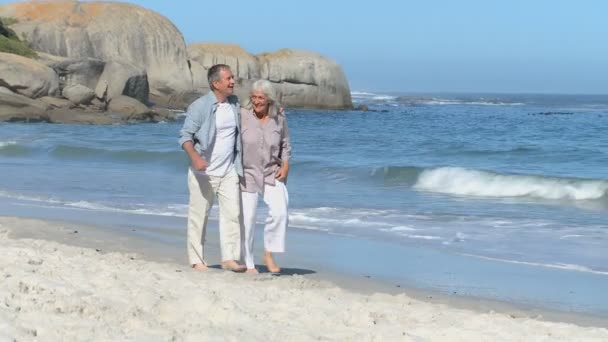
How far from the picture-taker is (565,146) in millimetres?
29484

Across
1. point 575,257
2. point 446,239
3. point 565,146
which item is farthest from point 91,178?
point 565,146

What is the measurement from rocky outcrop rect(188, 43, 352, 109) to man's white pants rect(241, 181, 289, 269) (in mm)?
46151

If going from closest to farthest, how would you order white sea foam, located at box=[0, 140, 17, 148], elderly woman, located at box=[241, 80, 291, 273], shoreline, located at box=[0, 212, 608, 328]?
1. shoreline, located at box=[0, 212, 608, 328]
2. elderly woman, located at box=[241, 80, 291, 273]
3. white sea foam, located at box=[0, 140, 17, 148]

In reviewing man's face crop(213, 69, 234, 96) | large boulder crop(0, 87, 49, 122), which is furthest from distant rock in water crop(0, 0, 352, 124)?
man's face crop(213, 69, 234, 96)

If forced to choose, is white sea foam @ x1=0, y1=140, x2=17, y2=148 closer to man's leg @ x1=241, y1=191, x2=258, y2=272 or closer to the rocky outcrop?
man's leg @ x1=241, y1=191, x2=258, y2=272

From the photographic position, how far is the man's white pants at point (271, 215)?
327 inches

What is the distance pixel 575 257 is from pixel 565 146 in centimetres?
1967

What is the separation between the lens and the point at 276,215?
8.35 m

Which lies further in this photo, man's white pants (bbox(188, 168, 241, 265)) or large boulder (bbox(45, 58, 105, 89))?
large boulder (bbox(45, 58, 105, 89))

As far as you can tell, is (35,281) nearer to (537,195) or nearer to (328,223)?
(328,223)

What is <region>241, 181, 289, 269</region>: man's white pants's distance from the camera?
8.30 m

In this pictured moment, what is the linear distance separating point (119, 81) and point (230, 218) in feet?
110

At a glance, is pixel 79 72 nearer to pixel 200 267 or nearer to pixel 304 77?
pixel 304 77

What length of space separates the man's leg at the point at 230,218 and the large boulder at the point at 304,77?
48.4 metres
